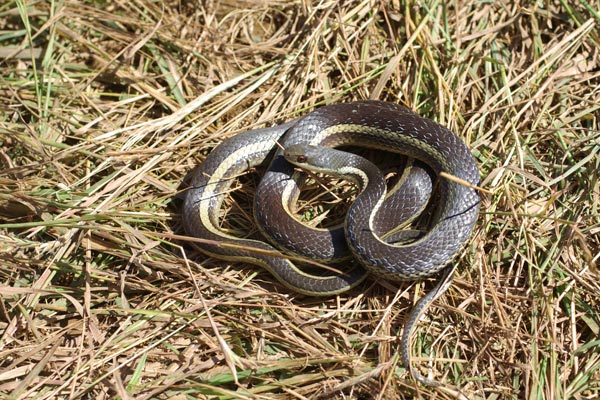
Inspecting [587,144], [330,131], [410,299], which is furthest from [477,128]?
[410,299]

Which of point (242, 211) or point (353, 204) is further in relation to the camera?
point (242, 211)

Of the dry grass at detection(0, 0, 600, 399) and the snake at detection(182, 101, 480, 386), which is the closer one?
the dry grass at detection(0, 0, 600, 399)

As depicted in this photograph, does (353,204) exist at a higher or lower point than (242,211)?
higher

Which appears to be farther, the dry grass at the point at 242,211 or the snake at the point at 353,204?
the snake at the point at 353,204

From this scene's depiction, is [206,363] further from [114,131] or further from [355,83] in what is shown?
[355,83]
